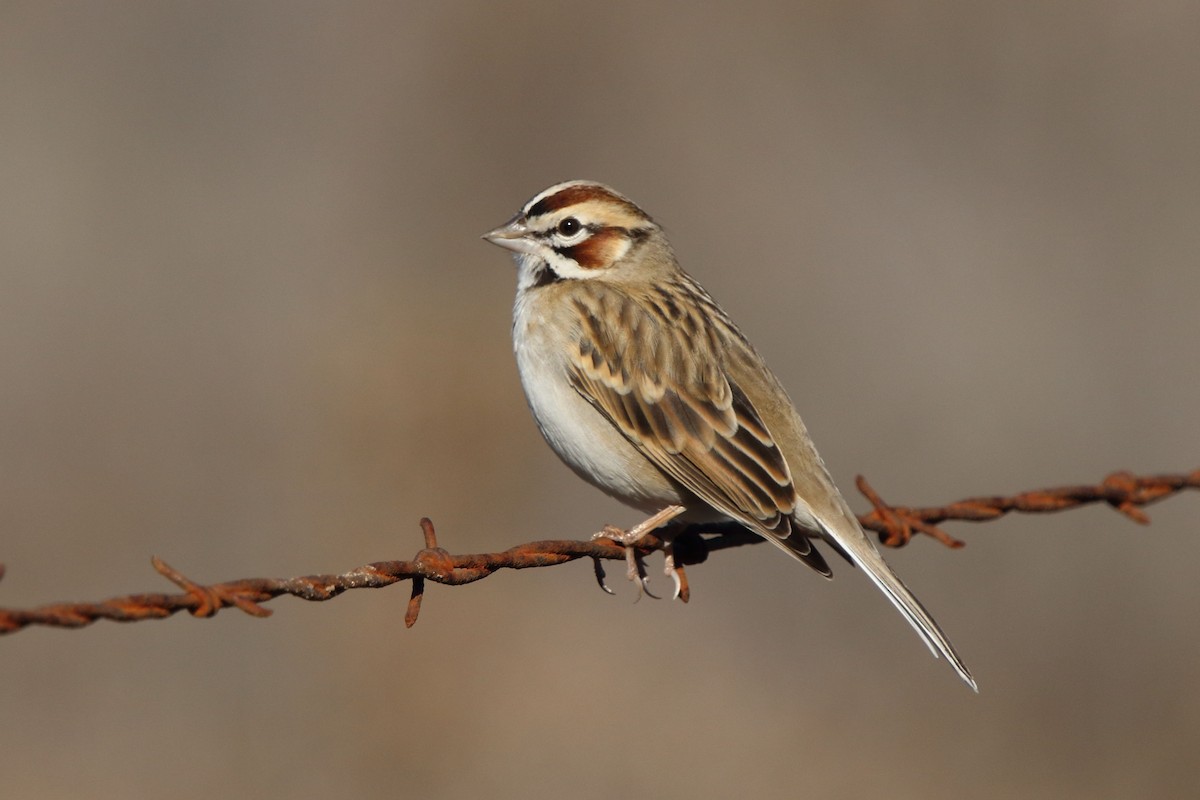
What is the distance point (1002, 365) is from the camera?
47.5ft

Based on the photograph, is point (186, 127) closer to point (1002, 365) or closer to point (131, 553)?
point (131, 553)

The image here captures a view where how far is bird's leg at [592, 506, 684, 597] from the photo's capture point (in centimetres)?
613

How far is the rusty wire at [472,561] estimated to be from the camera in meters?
4.01

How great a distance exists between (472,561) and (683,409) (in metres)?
1.82

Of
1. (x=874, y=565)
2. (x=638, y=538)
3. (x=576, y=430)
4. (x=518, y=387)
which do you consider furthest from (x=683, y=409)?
(x=518, y=387)

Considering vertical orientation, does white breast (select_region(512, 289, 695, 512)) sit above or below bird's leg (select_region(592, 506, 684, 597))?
above

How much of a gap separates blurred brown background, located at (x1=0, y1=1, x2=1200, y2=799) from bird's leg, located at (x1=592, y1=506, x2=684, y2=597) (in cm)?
377

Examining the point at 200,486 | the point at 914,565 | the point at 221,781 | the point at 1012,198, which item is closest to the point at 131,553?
the point at 200,486

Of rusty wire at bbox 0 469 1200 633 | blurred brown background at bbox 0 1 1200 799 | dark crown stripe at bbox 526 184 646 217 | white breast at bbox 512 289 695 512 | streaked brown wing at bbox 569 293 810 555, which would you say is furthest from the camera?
blurred brown background at bbox 0 1 1200 799

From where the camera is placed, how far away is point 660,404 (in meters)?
6.36

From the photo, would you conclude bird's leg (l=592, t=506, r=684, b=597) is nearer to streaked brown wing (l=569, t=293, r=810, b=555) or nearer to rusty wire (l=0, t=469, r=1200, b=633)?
rusty wire (l=0, t=469, r=1200, b=633)

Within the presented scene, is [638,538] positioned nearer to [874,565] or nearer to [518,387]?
[874,565]

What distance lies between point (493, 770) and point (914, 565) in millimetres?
4054

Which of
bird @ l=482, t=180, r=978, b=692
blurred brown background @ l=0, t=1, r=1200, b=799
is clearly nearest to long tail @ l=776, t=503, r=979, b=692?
bird @ l=482, t=180, r=978, b=692
